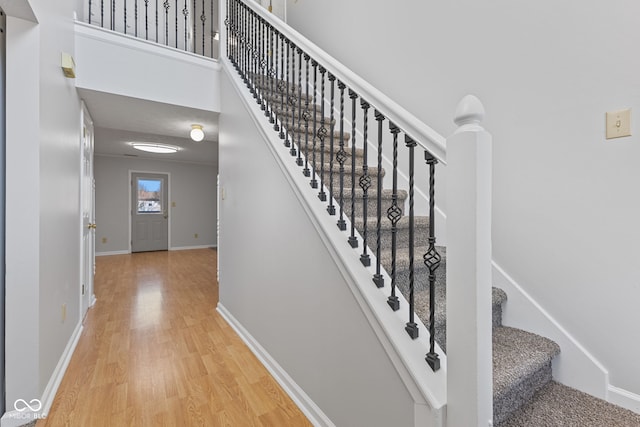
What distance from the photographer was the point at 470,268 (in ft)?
2.83

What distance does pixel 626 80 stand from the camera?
1.24m

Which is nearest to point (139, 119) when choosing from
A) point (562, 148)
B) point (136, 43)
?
point (136, 43)

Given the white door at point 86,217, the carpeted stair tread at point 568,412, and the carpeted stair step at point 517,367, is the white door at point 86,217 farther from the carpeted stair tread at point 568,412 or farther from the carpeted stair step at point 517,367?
the carpeted stair tread at point 568,412

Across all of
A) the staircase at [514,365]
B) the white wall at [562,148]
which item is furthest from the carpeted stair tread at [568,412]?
the white wall at [562,148]

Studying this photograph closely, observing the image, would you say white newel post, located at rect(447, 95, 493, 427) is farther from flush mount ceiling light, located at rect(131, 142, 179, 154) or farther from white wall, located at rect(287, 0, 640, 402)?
flush mount ceiling light, located at rect(131, 142, 179, 154)

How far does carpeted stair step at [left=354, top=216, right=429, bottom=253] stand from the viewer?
1.64m

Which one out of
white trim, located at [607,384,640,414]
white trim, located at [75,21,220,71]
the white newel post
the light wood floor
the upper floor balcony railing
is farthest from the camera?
the upper floor balcony railing

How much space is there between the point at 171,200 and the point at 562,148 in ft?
25.2

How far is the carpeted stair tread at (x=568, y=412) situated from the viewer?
43.4 inches

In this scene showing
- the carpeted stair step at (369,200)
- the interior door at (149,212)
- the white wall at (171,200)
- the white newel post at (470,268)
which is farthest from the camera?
the interior door at (149,212)

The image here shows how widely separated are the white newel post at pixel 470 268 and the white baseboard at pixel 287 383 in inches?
30.6

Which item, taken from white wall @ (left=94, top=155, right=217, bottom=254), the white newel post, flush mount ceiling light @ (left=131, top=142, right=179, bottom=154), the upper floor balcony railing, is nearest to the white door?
the upper floor balcony railing

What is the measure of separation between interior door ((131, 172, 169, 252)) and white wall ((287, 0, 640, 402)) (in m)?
7.05

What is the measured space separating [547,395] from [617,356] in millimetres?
356
